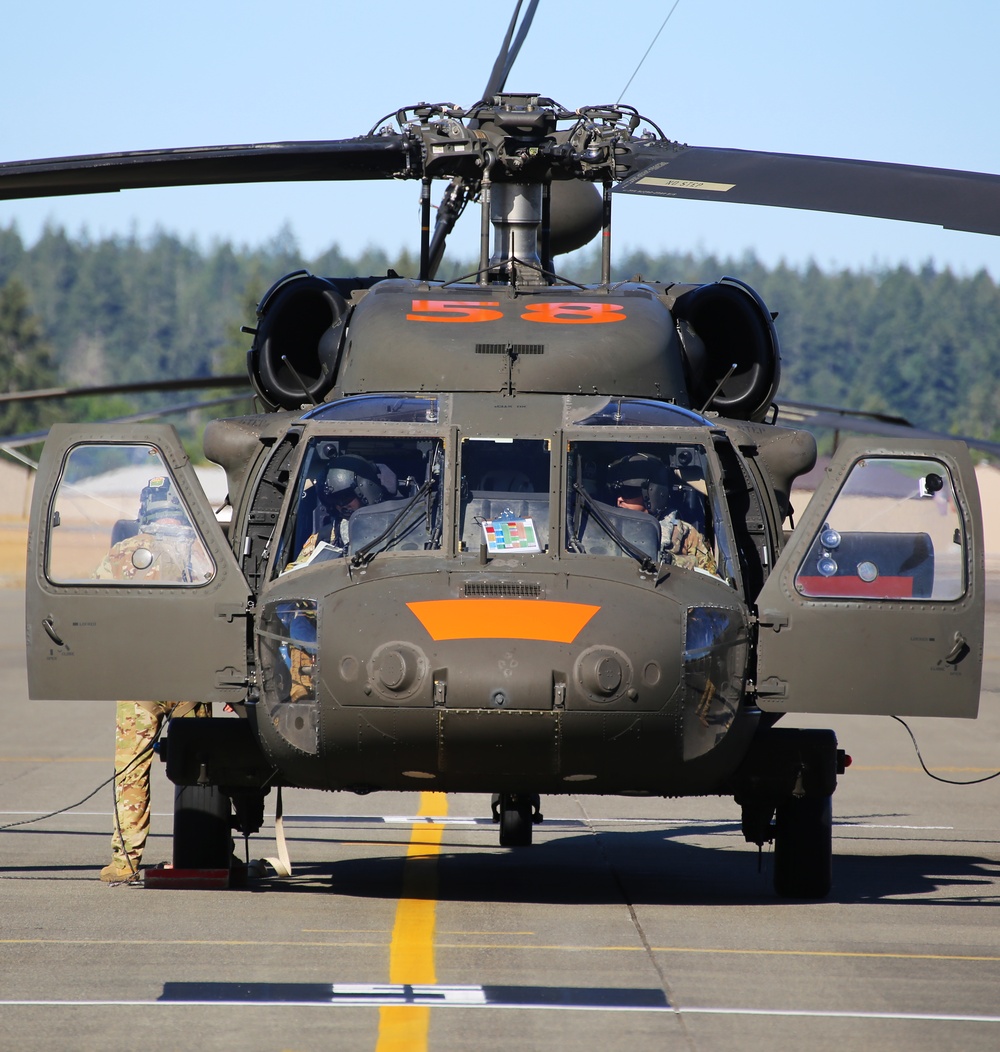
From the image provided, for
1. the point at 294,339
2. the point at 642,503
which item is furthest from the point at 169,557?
the point at 294,339

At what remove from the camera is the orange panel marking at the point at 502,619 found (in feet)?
24.7

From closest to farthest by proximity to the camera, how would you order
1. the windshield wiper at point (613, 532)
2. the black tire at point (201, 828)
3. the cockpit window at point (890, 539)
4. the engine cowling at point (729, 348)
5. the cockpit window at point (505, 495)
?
the windshield wiper at point (613, 532)
the cockpit window at point (505, 495)
the cockpit window at point (890, 539)
the black tire at point (201, 828)
the engine cowling at point (729, 348)

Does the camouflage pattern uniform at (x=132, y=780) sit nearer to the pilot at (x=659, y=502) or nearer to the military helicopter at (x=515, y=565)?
the military helicopter at (x=515, y=565)

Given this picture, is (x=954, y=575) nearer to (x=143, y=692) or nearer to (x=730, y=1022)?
(x=730, y=1022)

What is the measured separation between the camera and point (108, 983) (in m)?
6.73

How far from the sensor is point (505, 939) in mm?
7742

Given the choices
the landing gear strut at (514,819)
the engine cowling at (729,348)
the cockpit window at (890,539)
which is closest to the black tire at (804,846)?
the cockpit window at (890,539)

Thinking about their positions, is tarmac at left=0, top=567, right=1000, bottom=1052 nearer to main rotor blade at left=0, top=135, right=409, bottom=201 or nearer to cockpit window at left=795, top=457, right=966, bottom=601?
cockpit window at left=795, top=457, right=966, bottom=601

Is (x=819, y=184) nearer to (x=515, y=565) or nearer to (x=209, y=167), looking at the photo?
(x=515, y=565)

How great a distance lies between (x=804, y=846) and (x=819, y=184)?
3.40 m

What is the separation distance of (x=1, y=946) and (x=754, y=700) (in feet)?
11.5

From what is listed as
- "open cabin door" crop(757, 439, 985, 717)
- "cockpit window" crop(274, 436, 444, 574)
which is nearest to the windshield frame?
"open cabin door" crop(757, 439, 985, 717)

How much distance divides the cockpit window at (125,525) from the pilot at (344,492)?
605mm

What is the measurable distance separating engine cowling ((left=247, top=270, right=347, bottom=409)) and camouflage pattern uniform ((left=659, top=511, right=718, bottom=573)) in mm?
2864
